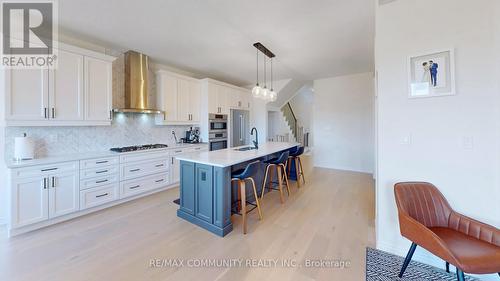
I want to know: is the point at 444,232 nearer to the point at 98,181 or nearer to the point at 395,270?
the point at 395,270

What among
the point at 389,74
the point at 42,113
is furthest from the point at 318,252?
the point at 42,113

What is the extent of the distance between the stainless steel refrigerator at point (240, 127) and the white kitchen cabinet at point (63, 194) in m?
3.46

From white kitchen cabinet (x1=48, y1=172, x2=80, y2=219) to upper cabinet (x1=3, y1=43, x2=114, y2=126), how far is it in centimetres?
77

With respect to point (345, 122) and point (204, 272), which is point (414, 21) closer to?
point (204, 272)

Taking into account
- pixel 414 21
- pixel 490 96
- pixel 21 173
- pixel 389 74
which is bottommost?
pixel 21 173

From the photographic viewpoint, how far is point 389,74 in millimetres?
2047

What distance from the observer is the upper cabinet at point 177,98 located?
4277 millimetres

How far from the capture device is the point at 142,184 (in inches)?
144

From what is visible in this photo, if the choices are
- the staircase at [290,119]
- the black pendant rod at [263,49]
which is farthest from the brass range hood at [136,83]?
the staircase at [290,119]

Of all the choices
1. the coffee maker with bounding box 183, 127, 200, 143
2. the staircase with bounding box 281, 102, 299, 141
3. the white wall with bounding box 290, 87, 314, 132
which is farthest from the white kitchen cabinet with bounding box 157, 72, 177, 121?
the white wall with bounding box 290, 87, 314, 132

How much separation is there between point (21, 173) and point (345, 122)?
6.54 meters

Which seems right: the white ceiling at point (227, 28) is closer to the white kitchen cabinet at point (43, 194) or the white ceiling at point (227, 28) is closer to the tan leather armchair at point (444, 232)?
the white kitchen cabinet at point (43, 194)

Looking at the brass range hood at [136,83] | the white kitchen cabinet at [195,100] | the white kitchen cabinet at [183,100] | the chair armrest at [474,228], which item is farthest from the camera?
the white kitchen cabinet at [195,100]

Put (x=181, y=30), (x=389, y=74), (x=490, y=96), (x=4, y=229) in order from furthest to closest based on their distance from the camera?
(x=181, y=30) < (x=4, y=229) < (x=389, y=74) < (x=490, y=96)
